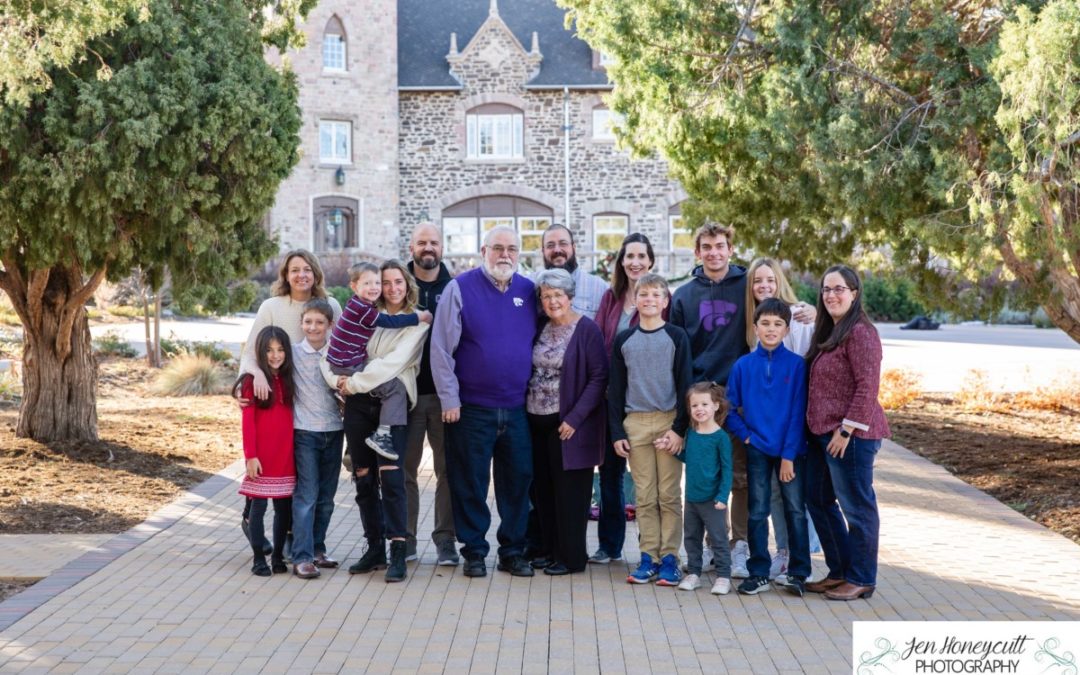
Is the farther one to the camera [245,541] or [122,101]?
[122,101]

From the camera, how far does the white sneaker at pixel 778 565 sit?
671 centimetres

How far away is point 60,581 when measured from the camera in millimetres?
6594

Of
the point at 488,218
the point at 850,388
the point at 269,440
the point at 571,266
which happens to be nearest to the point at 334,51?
the point at 488,218

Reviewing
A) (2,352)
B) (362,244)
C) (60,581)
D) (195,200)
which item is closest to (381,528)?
(60,581)

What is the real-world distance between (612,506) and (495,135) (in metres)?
31.2

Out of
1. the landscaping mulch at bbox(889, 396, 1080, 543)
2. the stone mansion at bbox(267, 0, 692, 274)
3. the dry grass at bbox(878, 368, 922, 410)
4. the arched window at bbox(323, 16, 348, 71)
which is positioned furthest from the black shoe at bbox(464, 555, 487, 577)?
the arched window at bbox(323, 16, 348, 71)

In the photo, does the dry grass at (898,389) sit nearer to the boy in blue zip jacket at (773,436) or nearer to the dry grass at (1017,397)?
the dry grass at (1017,397)

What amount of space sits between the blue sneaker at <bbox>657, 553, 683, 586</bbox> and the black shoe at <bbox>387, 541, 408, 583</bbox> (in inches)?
55.8

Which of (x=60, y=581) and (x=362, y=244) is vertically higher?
(x=362, y=244)

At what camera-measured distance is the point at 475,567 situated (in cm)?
673

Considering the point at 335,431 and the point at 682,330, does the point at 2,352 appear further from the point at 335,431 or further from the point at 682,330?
the point at 682,330

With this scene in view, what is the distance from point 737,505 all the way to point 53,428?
6889 mm

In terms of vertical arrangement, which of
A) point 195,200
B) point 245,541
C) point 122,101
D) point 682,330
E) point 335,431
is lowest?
point 245,541

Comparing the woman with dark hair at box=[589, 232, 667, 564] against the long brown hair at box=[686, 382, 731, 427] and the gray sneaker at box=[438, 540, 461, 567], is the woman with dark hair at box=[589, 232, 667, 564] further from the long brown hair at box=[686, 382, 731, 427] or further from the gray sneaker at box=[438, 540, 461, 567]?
the gray sneaker at box=[438, 540, 461, 567]
